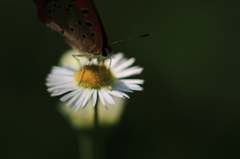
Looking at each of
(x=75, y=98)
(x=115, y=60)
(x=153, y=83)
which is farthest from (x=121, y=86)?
(x=153, y=83)

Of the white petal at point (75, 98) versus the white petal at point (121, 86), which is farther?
the white petal at point (121, 86)

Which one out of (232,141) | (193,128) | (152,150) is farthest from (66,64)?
(232,141)

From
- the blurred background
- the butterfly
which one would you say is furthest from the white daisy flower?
the blurred background

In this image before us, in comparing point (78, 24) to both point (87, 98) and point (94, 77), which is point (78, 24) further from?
point (87, 98)

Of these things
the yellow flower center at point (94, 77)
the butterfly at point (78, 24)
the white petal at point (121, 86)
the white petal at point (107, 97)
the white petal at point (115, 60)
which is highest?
the butterfly at point (78, 24)

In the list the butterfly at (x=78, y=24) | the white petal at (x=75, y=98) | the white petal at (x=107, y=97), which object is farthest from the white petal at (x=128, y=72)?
the white petal at (x=75, y=98)

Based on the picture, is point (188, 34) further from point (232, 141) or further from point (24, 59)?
point (24, 59)

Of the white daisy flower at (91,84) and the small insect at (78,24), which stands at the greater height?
the small insect at (78,24)

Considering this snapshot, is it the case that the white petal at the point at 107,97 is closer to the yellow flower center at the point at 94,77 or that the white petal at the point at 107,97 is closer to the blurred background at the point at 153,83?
the yellow flower center at the point at 94,77
